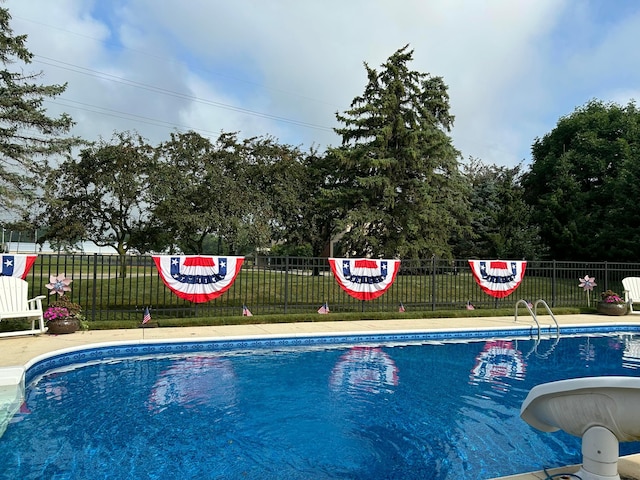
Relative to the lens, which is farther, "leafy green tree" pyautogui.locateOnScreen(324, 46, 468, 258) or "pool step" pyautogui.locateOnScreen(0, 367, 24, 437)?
"leafy green tree" pyautogui.locateOnScreen(324, 46, 468, 258)

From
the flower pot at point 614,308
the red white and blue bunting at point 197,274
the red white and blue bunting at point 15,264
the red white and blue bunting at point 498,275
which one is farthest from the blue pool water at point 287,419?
the flower pot at point 614,308

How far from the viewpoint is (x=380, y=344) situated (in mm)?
9367

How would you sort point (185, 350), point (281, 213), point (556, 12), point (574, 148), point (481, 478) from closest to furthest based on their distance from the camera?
point (481, 478)
point (185, 350)
point (556, 12)
point (281, 213)
point (574, 148)

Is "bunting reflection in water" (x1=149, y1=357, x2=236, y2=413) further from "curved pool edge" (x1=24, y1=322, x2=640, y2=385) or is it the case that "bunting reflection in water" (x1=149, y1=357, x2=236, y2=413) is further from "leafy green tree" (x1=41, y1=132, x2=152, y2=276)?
"leafy green tree" (x1=41, y1=132, x2=152, y2=276)

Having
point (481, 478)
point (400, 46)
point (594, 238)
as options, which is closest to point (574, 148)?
point (594, 238)

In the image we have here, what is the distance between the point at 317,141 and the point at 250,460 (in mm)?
22485

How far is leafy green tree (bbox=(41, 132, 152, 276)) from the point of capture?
16.7 meters

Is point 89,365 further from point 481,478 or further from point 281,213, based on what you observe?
point 281,213

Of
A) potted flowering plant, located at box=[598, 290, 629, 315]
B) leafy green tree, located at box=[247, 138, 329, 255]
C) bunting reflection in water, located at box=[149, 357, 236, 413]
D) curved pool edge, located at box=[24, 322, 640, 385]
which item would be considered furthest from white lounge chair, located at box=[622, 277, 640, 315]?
leafy green tree, located at box=[247, 138, 329, 255]

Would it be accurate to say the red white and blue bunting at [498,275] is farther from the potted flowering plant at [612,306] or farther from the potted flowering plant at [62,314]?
the potted flowering plant at [62,314]

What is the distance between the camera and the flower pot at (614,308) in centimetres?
1317

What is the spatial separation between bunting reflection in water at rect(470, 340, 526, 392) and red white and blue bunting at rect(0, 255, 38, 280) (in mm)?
8623

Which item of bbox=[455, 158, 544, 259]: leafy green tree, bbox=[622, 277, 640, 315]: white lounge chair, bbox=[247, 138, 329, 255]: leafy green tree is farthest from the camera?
bbox=[455, 158, 544, 259]: leafy green tree

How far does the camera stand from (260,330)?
9.56 meters
